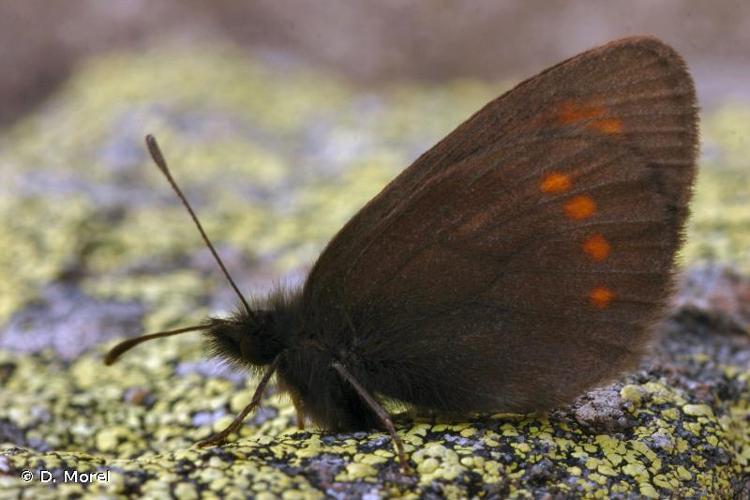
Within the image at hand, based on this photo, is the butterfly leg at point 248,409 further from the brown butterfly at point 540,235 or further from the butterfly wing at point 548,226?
the butterfly wing at point 548,226

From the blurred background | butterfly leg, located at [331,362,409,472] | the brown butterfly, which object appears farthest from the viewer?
the blurred background

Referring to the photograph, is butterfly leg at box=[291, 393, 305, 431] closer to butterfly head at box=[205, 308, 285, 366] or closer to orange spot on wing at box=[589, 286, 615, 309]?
butterfly head at box=[205, 308, 285, 366]

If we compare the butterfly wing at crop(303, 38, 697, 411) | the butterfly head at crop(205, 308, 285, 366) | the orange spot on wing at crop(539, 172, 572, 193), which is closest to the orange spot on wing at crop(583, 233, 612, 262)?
the butterfly wing at crop(303, 38, 697, 411)

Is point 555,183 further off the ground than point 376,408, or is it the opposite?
point 555,183

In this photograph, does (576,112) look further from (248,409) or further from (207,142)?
(207,142)

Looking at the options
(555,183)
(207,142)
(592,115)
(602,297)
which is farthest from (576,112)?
(207,142)

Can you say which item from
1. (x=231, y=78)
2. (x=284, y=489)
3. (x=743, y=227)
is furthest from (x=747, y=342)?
(x=231, y=78)

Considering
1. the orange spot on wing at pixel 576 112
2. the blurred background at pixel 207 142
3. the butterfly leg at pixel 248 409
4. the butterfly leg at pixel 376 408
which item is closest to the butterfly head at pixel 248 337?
the butterfly leg at pixel 248 409
